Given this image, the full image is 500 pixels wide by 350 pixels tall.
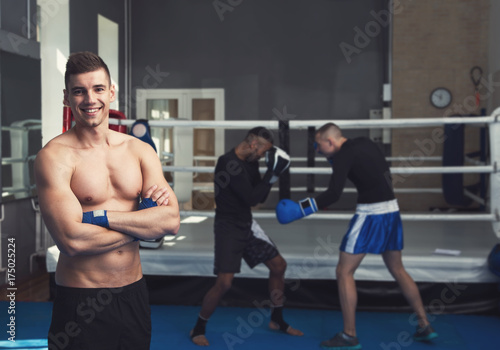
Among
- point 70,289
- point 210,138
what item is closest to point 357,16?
point 210,138

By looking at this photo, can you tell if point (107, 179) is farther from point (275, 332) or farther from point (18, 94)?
point (18, 94)

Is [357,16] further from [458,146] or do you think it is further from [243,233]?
[243,233]

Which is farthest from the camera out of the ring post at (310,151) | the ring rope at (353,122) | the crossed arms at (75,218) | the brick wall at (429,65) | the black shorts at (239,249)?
the brick wall at (429,65)

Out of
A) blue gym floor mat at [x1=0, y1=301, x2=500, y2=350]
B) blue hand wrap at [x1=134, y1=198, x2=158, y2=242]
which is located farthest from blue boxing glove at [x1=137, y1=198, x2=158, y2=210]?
blue gym floor mat at [x1=0, y1=301, x2=500, y2=350]

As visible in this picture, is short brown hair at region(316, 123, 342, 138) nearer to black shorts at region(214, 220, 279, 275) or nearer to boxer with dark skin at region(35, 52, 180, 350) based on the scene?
black shorts at region(214, 220, 279, 275)

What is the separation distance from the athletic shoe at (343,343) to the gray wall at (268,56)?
4.54m

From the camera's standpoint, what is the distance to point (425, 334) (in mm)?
2701

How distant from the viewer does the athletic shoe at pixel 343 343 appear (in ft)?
8.59

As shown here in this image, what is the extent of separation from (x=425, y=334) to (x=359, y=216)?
27.2 inches

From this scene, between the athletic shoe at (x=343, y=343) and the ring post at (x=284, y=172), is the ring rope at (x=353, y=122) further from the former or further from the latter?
the athletic shoe at (x=343, y=343)

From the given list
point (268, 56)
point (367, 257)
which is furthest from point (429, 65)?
point (367, 257)

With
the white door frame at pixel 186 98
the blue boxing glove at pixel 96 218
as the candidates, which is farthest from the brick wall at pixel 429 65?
the blue boxing glove at pixel 96 218

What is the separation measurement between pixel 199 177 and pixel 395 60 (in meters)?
3.00

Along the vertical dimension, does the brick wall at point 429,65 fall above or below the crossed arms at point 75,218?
above
